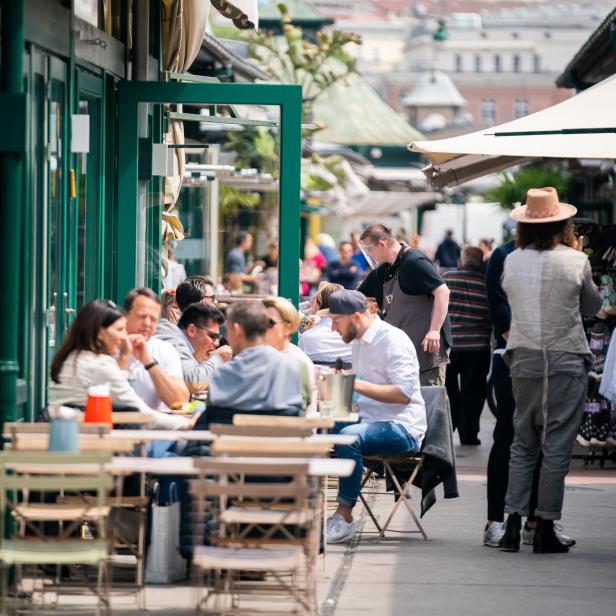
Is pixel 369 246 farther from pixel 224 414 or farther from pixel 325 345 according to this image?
pixel 224 414

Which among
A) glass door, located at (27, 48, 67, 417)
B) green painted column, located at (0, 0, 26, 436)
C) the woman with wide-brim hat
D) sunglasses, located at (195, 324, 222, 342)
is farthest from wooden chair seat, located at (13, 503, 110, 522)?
the woman with wide-brim hat

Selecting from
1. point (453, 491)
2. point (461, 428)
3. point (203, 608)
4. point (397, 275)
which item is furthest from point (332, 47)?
point (203, 608)

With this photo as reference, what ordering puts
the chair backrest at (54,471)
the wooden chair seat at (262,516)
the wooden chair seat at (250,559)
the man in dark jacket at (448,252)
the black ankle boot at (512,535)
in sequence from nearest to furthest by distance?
the chair backrest at (54,471) < the wooden chair seat at (250,559) < the wooden chair seat at (262,516) < the black ankle boot at (512,535) < the man in dark jacket at (448,252)

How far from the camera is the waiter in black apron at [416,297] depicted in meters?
11.3

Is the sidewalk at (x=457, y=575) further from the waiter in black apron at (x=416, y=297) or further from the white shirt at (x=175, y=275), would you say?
the white shirt at (x=175, y=275)

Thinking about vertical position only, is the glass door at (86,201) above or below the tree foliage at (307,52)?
below

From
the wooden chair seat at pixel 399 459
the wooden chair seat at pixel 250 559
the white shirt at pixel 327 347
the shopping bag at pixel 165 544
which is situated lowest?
the shopping bag at pixel 165 544

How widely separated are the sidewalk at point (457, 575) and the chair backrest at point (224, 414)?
79cm

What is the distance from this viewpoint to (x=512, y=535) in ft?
29.7

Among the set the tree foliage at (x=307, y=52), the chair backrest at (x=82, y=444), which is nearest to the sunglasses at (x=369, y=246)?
the chair backrest at (x=82, y=444)

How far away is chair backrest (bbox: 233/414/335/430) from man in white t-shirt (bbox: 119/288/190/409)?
1.01 m

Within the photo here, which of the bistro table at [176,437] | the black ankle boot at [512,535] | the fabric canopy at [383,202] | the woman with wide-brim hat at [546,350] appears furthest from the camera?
the fabric canopy at [383,202]

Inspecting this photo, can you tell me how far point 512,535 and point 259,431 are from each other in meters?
2.36

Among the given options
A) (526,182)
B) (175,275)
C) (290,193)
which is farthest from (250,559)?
(526,182)
